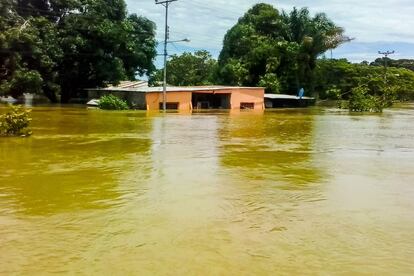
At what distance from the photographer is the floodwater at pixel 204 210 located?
5.80 metres

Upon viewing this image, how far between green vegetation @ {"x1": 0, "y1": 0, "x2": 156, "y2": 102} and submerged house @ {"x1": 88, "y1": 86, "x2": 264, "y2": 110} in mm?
1983

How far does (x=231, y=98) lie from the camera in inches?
1864

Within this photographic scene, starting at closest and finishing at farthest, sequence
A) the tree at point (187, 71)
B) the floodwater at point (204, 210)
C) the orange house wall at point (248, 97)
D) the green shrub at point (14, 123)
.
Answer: the floodwater at point (204, 210) < the green shrub at point (14, 123) < the orange house wall at point (248, 97) < the tree at point (187, 71)

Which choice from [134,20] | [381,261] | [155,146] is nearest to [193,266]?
[381,261]

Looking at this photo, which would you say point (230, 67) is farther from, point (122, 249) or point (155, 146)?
point (122, 249)

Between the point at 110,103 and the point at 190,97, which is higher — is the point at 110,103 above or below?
below

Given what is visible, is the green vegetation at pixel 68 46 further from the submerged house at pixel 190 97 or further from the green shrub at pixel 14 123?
the green shrub at pixel 14 123

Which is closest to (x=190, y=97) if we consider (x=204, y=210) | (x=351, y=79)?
(x=351, y=79)

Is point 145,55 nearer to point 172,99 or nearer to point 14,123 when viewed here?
point 172,99

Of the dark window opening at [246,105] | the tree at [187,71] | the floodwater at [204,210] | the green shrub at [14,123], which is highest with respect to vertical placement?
the tree at [187,71]

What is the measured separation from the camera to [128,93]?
43406 mm

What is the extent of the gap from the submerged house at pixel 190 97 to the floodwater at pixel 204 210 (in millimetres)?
Answer: 26091

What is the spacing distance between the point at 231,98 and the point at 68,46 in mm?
15316

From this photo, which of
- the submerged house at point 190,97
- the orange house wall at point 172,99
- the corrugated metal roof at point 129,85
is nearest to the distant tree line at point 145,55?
the corrugated metal roof at point 129,85
